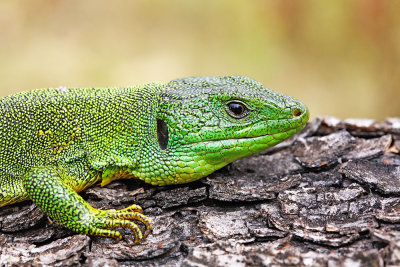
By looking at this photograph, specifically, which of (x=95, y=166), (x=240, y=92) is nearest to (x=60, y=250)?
(x=95, y=166)

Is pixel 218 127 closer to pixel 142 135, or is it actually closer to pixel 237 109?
pixel 237 109

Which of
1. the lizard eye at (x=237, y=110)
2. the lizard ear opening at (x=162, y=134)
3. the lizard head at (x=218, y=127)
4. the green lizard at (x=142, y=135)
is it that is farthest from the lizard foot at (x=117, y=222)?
the lizard eye at (x=237, y=110)

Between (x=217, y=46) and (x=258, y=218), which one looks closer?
(x=258, y=218)

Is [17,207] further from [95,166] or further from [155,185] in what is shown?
[155,185]

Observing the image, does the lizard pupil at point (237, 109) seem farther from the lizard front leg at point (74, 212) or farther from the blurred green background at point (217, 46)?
the blurred green background at point (217, 46)

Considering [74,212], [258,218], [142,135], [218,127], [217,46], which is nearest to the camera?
[74,212]

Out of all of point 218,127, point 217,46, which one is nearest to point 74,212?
point 218,127
